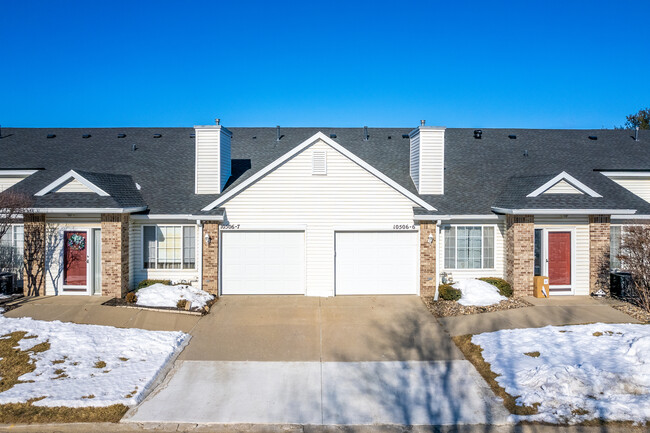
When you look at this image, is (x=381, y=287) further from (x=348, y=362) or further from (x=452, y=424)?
(x=452, y=424)

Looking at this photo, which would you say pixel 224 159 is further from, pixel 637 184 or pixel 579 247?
pixel 637 184

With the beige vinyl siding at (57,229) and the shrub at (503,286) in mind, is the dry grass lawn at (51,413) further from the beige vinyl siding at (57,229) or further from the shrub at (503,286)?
the shrub at (503,286)

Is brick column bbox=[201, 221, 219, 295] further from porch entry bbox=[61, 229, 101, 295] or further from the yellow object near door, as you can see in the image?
the yellow object near door

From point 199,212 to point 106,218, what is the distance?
2.79 metres

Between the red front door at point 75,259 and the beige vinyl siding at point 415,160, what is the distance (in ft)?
→ 37.4

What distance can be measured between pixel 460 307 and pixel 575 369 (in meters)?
4.98

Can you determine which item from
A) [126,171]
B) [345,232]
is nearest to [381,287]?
[345,232]

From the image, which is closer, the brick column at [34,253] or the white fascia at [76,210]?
the white fascia at [76,210]

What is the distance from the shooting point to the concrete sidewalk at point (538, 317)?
11.8m

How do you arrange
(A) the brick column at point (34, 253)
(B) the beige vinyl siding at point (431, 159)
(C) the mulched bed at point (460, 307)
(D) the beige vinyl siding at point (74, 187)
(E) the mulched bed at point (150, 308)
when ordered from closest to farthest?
(E) the mulched bed at point (150, 308) → (C) the mulched bed at point (460, 307) → (A) the brick column at point (34, 253) → (D) the beige vinyl siding at point (74, 187) → (B) the beige vinyl siding at point (431, 159)

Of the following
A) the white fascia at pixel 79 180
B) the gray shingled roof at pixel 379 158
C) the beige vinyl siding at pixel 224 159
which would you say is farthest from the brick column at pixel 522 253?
the white fascia at pixel 79 180

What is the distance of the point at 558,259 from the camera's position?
15.0 meters

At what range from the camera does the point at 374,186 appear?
14.8 m

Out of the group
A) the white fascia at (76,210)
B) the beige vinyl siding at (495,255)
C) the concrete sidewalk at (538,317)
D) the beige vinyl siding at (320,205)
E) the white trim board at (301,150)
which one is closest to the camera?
the concrete sidewalk at (538,317)
